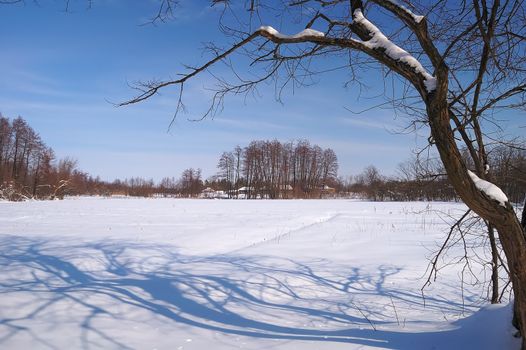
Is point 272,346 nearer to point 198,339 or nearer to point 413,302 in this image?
point 198,339

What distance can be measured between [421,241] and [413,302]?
522 centimetres

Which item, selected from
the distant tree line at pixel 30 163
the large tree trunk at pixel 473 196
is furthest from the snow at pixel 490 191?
the distant tree line at pixel 30 163

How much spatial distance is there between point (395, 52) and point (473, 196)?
105cm

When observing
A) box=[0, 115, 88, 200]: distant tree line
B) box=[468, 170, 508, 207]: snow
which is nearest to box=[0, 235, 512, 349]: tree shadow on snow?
box=[468, 170, 508, 207]: snow

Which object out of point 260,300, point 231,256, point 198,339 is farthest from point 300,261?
point 198,339

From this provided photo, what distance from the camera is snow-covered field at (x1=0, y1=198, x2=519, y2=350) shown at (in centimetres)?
341

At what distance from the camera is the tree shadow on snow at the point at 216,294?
365 cm

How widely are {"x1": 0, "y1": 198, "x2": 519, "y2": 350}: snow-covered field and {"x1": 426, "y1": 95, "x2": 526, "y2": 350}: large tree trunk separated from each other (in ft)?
2.77

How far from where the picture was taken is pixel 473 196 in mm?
2297

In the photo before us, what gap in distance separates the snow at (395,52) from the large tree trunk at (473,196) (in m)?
0.09

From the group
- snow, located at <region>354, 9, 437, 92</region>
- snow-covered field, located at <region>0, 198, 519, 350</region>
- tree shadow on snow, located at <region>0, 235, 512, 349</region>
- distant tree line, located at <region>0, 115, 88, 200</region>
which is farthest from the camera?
distant tree line, located at <region>0, 115, 88, 200</region>

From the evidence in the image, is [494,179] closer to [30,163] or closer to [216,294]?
[216,294]

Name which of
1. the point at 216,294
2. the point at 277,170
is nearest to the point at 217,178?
the point at 277,170

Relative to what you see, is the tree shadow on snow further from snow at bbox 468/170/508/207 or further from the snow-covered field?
Result: snow at bbox 468/170/508/207
